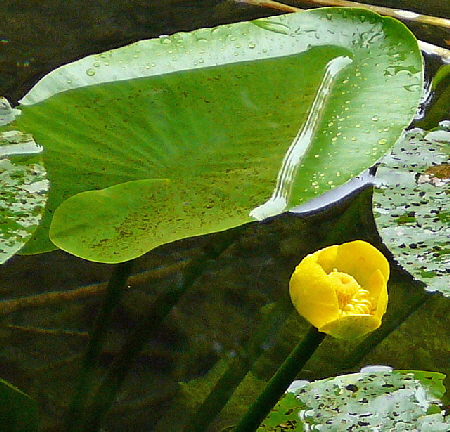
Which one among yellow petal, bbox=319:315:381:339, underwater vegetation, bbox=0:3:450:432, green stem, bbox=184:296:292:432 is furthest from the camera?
green stem, bbox=184:296:292:432

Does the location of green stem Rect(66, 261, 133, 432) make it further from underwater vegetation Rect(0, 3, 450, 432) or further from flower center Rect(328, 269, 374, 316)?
flower center Rect(328, 269, 374, 316)

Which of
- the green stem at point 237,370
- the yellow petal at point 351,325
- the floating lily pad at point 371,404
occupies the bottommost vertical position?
the green stem at point 237,370

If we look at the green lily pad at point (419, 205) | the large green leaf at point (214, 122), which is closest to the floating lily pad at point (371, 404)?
the green lily pad at point (419, 205)

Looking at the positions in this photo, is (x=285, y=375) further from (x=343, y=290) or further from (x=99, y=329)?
(x=99, y=329)

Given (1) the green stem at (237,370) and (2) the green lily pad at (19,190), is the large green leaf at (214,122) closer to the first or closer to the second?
(2) the green lily pad at (19,190)

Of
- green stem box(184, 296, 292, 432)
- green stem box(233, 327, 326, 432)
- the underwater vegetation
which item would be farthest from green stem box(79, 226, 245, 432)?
green stem box(233, 327, 326, 432)

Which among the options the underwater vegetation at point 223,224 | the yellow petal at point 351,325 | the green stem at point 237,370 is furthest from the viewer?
the green stem at point 237,370

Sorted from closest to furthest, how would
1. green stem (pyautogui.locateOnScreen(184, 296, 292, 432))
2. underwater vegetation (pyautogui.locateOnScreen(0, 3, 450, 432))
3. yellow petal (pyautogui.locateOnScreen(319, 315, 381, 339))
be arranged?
yellow petal (pyautogui.locateOnScreen(319, 315, 381, 339))
underwater vegetation (pyautogui.locateOnScreen(0, 3, 450, 432))
green stem (pyautogui.locateOnScreen(184, 296, 292, 432))

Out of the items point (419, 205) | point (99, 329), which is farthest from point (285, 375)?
point (419, 205)
